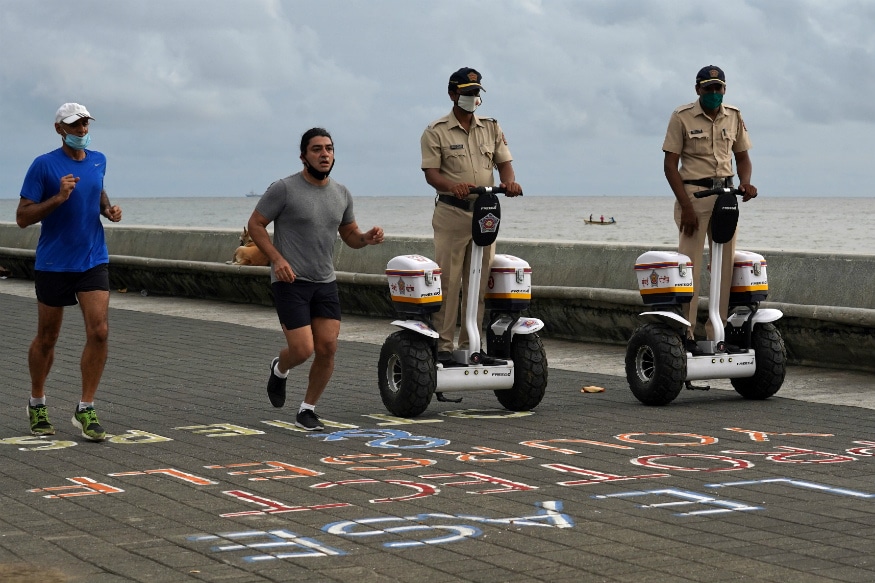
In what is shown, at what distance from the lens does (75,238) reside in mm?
8656

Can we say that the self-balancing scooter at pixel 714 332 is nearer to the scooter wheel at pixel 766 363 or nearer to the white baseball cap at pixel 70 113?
the scooter wheel at pixel 766 363

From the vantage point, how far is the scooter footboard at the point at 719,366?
10.2 meters

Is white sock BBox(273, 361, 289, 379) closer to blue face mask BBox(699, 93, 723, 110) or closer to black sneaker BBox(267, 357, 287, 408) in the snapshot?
black sneaker BBox(267, 357, 287, 408)

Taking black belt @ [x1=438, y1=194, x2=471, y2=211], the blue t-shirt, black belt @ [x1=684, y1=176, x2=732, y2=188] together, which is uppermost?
black belt @ [x1=684, y1=176, x2=732, y2=188]

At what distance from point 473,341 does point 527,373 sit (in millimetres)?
421

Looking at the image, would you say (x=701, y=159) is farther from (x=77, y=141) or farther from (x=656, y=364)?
(x=77, y=141)

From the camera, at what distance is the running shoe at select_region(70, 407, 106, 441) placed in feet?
28.1

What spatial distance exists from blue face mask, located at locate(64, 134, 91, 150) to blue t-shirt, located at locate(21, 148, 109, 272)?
0.34 ft

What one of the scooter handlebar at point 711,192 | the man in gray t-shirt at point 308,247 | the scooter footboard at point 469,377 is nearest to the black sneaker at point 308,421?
the man in gray t-shirt at point 308,247

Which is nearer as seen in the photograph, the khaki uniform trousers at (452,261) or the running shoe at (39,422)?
the running shoe at (39,422)

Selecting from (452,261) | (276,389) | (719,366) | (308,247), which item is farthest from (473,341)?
(719,366)

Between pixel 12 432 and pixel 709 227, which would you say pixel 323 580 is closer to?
pixel 12 432

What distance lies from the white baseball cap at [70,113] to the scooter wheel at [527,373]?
3.17m

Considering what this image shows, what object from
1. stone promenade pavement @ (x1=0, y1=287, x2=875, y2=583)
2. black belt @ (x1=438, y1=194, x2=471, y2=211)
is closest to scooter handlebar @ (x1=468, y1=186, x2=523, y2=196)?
black belt @ (x1=438, y1=194, x2=471, y2=211)
